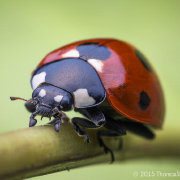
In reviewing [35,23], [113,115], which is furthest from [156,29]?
[113,115]

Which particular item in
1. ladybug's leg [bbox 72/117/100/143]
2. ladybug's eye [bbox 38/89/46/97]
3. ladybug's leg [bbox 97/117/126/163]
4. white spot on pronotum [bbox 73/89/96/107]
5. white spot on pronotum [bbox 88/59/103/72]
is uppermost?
white spot on pronotum [bbox 88/59/103/72]

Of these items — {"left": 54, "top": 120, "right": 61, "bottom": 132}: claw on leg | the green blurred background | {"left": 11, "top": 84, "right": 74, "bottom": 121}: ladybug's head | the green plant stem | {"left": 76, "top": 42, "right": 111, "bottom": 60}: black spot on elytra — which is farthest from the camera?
the green blurred background

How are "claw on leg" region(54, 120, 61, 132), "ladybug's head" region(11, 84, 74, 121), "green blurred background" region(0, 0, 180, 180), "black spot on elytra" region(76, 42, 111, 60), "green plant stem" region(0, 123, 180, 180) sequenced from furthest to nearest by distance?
"green blurred background" region(0, 0, 180, 180), "black spot on elytra" region(76, 42, 111, 60), "ladybug's head" region(11, 84, 74, 121), "claw on leg" region(54, 120, 61, 132), "green plant stem" region(0, 123, 180, 180)

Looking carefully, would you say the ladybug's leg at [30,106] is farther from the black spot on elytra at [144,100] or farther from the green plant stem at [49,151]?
the black spot on elytra at [144,100]

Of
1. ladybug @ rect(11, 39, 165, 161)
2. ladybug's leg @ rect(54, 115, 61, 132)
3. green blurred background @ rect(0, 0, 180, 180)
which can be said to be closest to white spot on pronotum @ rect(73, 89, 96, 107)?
ladybug @ rect(11, 39, 165, 161)

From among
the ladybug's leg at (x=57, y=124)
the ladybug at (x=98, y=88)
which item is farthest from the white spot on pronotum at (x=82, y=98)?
the ladybug's leg at (x=57, y=124)

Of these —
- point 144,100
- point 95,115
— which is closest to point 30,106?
point 95,115

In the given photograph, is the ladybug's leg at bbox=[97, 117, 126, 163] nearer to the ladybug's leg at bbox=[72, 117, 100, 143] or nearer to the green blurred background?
the ladybug's leg at bbox=[72, 117, 100, 143]

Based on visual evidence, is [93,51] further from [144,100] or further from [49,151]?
[49,151]

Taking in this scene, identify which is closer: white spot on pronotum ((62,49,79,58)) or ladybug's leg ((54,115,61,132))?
ladybug's leg ((54,115,61,132))
